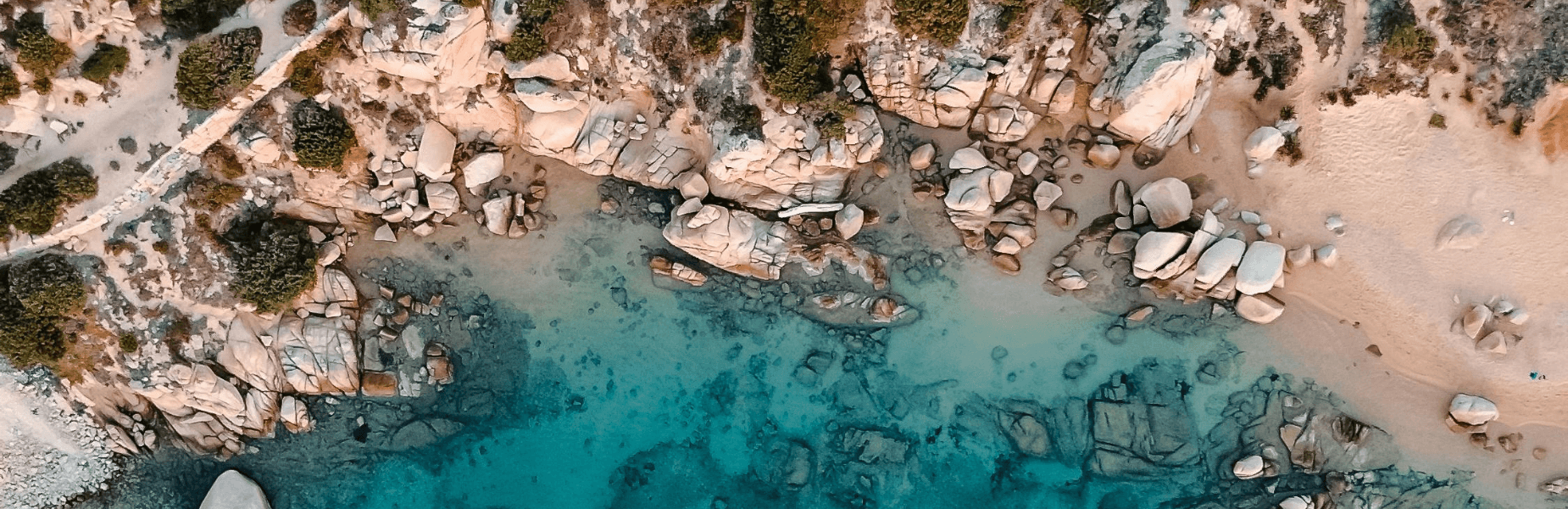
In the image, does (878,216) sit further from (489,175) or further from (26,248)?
(26,248)

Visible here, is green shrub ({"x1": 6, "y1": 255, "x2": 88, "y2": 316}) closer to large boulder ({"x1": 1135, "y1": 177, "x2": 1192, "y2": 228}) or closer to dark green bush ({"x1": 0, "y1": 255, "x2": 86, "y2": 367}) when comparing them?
dark green bush ({"x1": 0, "y1": 255, "x2": 86, "y2": 367})

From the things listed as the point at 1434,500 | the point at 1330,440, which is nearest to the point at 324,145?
the point at 1330,440

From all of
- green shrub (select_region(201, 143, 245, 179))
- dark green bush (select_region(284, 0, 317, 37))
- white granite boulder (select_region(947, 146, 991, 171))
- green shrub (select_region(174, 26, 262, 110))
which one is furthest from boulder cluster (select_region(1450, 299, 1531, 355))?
green shrub (select_region(201, 143, 245, 179))

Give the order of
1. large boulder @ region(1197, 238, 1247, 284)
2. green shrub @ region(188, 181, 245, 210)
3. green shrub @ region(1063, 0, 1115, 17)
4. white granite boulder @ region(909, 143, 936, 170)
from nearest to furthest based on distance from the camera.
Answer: green shrub @ region(1063, 0, 1115, 17), green shrub @ region(188, 181, 245, 210), large boulder @ region(1197, 238, 1247, 284), white granite boulder @ region(909, 143, 936, 170)

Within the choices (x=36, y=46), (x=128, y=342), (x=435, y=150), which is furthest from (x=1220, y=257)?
(x=36, y=46)

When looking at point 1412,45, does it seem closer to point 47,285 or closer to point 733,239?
point 733,239

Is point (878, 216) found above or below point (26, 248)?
above
